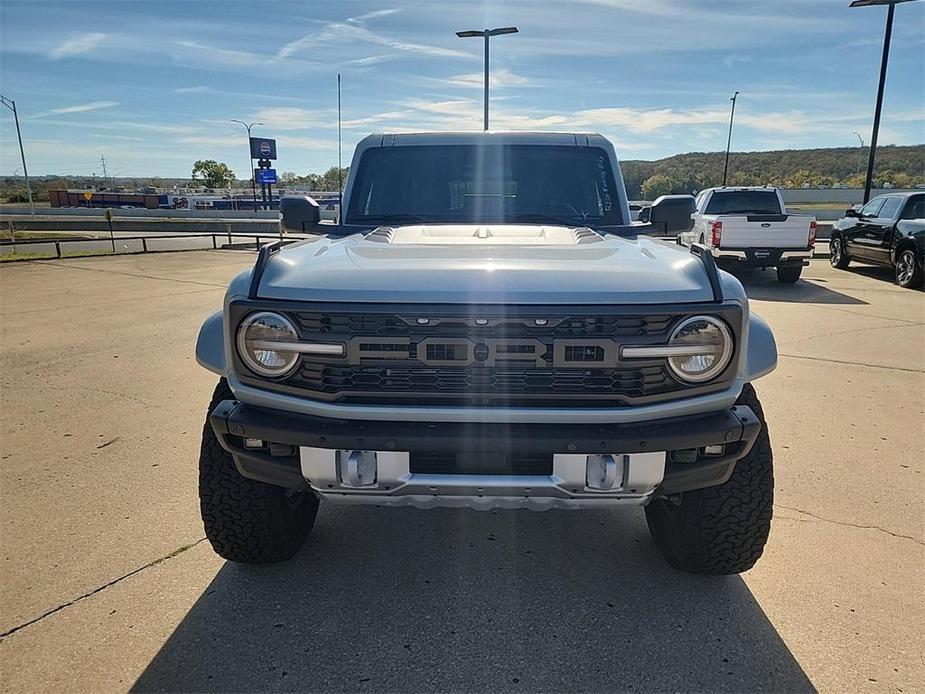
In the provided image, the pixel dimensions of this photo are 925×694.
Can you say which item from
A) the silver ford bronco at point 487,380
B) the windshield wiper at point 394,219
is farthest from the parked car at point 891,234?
the silver ford bronco at point 487,380

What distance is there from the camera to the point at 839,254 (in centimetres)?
1446

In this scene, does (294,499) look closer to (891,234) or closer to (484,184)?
(484,184)

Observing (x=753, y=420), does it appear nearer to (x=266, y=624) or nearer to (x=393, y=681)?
(x=393, y=681)

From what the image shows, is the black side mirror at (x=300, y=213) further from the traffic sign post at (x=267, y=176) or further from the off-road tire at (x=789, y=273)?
the traffic sign post at (x=267, y=176)

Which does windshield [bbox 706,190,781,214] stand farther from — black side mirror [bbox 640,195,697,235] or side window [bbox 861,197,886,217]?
black side mirror [bbox 640,195,697,235]

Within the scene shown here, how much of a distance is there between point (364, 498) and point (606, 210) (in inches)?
95.3

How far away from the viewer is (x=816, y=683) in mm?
2172

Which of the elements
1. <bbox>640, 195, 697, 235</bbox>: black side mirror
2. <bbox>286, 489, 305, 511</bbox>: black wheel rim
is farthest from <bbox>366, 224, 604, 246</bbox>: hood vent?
<bbox>286, 489, 305, 511</bbox>: black wheel rim

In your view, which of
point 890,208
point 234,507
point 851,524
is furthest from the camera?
point 890,208

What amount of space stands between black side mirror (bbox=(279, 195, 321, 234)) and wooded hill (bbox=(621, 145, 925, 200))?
7772 cm

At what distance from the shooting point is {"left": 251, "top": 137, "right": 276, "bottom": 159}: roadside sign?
5212 centimetres

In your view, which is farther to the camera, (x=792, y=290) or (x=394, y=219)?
(x=792, y=290)

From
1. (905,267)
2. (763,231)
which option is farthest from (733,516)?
(905,267)

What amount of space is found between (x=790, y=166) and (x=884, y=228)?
97889 millimetres
